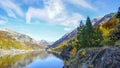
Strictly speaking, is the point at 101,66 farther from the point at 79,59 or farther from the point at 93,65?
the point at 79,59

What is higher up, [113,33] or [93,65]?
[113,33]

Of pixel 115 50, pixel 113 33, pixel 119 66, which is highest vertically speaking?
pixel 113 33

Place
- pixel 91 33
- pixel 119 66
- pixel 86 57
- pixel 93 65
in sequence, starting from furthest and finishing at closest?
pixel 91 33, pixel 86 57, pixel 93 65, pixel 119 66

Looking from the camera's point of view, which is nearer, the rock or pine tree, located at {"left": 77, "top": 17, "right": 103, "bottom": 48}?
the rock

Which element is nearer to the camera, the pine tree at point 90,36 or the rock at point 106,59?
the rock at point 106,59

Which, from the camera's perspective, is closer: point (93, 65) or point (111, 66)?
point (111, 66)

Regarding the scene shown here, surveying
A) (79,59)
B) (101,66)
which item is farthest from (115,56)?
(79,59)

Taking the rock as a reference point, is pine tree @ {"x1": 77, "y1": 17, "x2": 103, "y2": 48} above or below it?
above

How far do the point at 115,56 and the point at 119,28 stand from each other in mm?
16684

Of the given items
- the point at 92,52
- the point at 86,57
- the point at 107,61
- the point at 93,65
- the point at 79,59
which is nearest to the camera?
the point at 107,61

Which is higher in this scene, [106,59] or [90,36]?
[90,36]

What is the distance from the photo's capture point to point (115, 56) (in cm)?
3825

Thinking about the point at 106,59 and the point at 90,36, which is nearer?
the point at 106,59

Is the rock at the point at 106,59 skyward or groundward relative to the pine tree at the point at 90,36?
groundward
